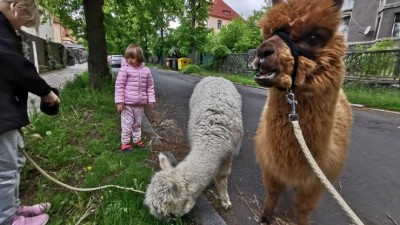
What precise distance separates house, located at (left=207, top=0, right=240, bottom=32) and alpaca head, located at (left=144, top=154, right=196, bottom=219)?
65.7m

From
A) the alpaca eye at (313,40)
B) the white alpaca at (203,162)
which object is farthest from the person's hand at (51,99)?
the alpaca eye at (313,40)

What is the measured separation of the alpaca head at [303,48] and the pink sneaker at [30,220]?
2489 mm

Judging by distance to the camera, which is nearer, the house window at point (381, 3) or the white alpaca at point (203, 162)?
the white alpaca at point (203, 162)

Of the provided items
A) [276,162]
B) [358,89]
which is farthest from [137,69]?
[358,89]

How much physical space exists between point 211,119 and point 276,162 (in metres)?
1.32

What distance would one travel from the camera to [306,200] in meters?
2.59

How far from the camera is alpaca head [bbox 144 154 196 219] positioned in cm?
253

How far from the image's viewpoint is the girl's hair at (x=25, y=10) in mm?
2328

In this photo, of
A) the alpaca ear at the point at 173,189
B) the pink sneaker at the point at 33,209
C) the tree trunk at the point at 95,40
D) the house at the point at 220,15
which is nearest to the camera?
the alpaca ear at the point at 173,189

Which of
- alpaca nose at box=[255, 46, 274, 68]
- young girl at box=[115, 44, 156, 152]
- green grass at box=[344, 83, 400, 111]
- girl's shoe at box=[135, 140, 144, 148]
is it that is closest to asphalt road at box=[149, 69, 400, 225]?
girl's shoe at box=[135, 140, 144, 148]

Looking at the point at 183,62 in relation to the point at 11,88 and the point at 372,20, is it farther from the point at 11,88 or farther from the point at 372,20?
the point at 11,88

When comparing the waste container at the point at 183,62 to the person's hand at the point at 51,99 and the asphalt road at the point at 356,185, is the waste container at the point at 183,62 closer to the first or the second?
the asphalt road at the point at 356,185

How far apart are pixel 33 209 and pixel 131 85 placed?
2.34m

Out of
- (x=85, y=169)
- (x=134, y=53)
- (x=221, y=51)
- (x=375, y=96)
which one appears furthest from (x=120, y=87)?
(x=221, y=51)
